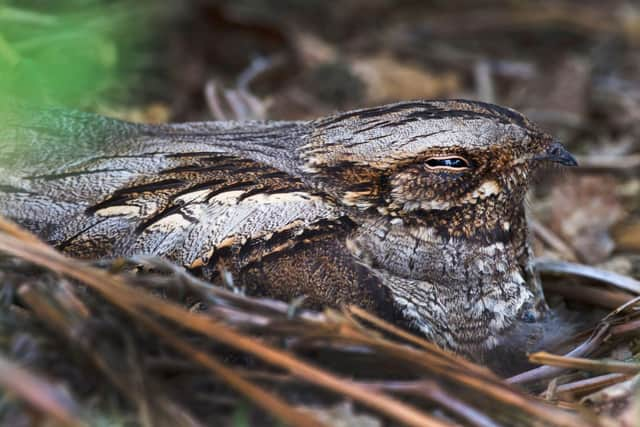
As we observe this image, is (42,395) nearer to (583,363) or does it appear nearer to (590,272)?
(583,363)

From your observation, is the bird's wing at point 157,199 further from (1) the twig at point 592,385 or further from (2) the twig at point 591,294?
(2) the twig at point 591,294

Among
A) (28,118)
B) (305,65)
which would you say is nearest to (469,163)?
(28,118)

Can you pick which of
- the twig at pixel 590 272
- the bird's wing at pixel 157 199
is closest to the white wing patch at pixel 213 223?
the bird's wing at pixel 157 199

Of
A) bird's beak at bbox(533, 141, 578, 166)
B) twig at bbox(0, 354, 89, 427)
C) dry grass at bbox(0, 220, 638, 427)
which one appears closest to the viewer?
twig at bbox(0, 354, 89, 427)

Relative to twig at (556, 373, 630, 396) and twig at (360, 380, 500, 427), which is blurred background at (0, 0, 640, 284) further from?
twig at (360, 380, 500, 427)

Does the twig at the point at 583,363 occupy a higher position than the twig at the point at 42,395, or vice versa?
the twig at the point at 583,363

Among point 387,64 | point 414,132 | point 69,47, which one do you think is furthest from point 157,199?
point 387,64

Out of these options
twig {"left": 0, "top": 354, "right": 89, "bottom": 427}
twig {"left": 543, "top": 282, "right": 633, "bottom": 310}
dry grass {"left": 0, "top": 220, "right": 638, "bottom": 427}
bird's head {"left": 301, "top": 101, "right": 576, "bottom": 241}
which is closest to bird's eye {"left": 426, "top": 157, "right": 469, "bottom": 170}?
bird's head {"left": 301, "top": 101, "right": 576, "bottom": 241}

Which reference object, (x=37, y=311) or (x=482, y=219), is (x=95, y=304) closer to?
(x=37, y=311)
